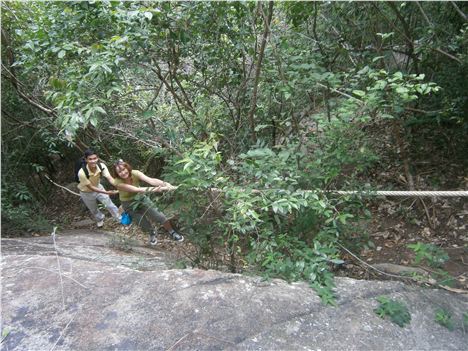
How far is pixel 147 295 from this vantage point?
7.55 ft

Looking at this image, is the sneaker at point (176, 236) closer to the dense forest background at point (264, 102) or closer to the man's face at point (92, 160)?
the dense forest background at point (264, 102)

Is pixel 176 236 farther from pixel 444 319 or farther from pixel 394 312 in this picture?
pixel 444 319

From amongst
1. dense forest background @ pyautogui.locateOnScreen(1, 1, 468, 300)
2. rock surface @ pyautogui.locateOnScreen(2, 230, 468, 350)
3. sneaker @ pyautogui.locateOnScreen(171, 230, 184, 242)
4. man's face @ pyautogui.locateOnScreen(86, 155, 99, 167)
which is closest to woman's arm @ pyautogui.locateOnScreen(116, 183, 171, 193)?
dense forest background @ pyautogui.locateOnScreen(1, 1, 468, 300)

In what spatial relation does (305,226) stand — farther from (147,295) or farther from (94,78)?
(94,78)

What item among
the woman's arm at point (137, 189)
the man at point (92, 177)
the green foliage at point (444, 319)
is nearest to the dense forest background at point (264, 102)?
the woman's arm at point (137, 189)

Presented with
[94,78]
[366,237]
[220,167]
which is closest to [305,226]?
[220,167]

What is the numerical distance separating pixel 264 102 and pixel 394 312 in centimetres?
274

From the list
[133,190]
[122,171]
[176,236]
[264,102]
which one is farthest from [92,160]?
[264,102]

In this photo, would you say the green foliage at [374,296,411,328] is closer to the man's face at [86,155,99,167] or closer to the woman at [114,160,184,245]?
the woman at [114,160,184,245]

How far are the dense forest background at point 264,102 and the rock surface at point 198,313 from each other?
9.2 inches

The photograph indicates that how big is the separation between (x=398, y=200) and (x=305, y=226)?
3348 millimetres

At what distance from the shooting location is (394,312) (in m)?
2.19

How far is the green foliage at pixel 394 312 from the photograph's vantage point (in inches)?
85.2

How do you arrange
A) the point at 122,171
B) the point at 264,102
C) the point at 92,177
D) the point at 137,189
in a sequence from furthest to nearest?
the point at 92,177
the point at 264,102
the point at 122,171
the point at 137,189
